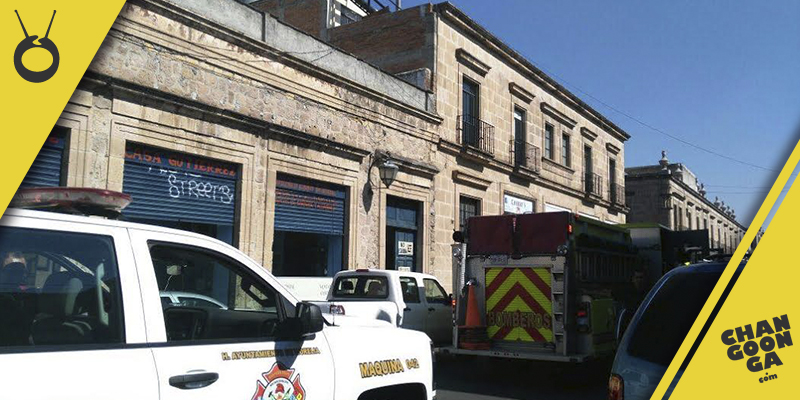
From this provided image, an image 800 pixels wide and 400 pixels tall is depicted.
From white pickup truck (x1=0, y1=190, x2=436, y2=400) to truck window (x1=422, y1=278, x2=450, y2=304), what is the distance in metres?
7.40

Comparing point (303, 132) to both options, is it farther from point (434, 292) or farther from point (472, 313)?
point (472, 313)

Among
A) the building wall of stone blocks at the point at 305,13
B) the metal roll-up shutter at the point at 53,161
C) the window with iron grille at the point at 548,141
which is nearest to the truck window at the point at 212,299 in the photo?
the metal roll-up shutter at the point at 53,161

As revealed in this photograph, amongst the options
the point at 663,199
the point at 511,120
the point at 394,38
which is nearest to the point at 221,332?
the point at 394,38

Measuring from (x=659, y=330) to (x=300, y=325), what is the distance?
1913mm

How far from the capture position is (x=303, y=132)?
45.5ft

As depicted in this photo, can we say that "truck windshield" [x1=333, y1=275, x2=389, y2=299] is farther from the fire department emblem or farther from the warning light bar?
the warning light bar

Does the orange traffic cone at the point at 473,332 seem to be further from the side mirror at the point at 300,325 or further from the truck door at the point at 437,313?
the side mirror at the point at 300,325

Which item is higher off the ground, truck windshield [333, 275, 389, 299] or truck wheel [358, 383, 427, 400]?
truck windshield [333, 275, 389, 299]

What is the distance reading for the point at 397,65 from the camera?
19.3m

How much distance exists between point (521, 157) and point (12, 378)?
2157 cm

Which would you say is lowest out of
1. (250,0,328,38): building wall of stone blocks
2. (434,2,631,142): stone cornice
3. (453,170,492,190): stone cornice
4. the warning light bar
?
the warning light bar

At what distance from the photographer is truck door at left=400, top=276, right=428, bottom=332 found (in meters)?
10.6

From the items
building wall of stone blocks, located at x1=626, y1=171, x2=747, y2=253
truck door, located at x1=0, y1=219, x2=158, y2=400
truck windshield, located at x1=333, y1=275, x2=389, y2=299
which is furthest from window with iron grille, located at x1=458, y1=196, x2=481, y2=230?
building wall of stone blocks, located at x1=626, y1=171, x2=747, y2=253

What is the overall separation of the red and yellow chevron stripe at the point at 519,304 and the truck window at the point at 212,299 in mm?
6048
